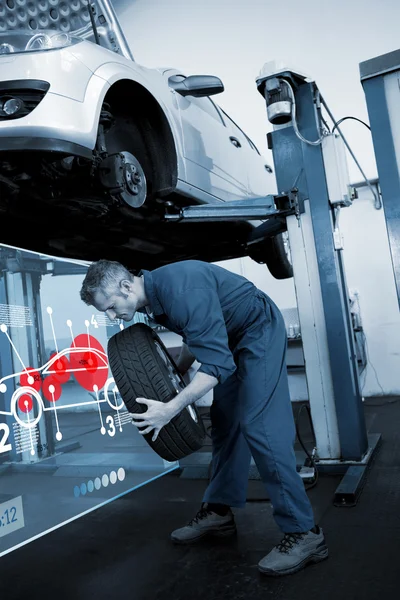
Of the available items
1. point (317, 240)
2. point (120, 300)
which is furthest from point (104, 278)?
point (317, 240)

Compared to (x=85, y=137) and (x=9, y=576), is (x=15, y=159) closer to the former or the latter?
(x=85, y=137)

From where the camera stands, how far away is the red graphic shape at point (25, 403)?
2.19 metres

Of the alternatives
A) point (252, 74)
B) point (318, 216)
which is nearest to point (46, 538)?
point (318, 216)

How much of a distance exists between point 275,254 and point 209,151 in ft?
4.10

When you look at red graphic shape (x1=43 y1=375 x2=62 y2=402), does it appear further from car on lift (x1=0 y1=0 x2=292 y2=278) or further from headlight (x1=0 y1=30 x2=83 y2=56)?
headlight (x1=0 y1=30 x2=83 y2=56)

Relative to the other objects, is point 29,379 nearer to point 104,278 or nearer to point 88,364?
point 88,364

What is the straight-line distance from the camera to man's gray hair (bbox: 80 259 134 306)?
5.61 ft

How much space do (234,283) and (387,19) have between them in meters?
5.07

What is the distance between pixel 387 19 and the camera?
5406 millimetres

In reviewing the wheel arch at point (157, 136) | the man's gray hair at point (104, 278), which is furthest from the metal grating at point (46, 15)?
the man's gray hair at point (104, 278)

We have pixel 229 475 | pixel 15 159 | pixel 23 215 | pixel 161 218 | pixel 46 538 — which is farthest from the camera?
pixel 161 218

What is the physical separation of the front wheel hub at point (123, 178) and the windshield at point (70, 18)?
0.96m

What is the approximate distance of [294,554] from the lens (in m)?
1.66

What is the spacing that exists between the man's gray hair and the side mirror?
4.77 feet
